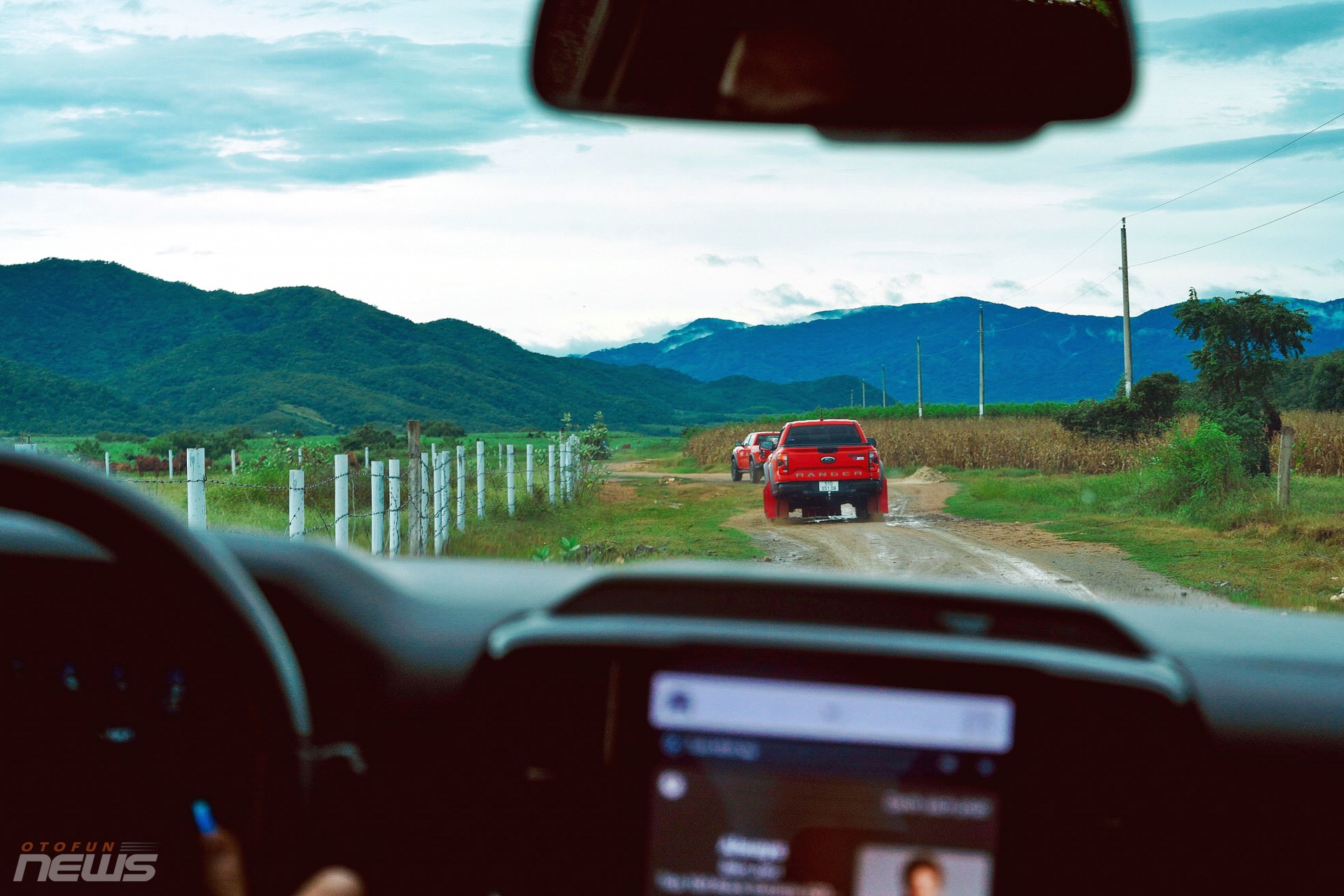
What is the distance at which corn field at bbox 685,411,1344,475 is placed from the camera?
3088 cm

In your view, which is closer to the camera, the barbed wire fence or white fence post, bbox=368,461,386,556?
the barbed wire fence

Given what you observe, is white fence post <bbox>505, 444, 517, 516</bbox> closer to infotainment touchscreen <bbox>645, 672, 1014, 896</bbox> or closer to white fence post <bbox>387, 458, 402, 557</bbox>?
white fence post <bbox>387, 458, 402, 557</bbox>

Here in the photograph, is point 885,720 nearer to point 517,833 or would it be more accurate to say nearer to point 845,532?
point 517,833

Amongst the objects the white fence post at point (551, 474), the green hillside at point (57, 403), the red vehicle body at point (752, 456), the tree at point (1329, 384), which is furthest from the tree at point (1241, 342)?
the tree at point (1329, 384)

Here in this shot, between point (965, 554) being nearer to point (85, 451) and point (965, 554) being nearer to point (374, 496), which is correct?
point (374, 496)

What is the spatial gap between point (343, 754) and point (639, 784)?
0.49 m

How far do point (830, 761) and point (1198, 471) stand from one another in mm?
20392

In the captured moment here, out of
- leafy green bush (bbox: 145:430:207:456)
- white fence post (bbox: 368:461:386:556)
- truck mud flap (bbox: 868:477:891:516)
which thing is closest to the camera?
white fence post (bbox: 368:461:386:556)

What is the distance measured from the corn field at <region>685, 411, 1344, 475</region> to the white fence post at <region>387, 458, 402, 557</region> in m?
21.9

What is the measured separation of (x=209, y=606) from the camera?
1604 mm

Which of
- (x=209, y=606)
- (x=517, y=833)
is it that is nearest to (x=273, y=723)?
(x=209, y=606)

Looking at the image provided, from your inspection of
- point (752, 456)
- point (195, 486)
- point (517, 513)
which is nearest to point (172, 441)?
point (752, 456)

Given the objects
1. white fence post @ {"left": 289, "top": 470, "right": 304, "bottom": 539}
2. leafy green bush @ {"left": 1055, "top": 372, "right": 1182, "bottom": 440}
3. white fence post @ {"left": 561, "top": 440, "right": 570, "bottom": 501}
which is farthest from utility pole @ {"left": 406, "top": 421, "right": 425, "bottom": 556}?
leafy green bush @ {"left": 1055, "top": 372, "right": 1182, "bottom": 440}

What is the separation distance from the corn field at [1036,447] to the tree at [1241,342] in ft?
4.28
